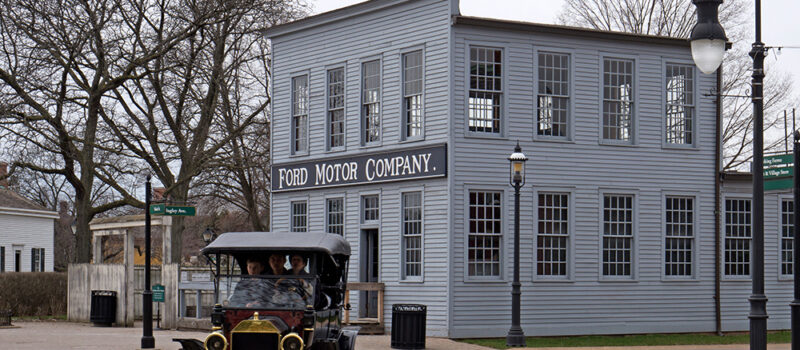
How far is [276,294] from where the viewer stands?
16.3m

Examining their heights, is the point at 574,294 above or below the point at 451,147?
below

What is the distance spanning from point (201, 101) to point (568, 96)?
17303 mm

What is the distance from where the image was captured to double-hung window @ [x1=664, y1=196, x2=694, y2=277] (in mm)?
29641

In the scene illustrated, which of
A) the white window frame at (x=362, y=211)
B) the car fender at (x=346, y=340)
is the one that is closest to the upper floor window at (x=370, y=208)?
the white window frame at (x=362, y=211)

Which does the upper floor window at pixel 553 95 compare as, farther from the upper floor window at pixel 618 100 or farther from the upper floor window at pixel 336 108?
the upper floor window at pixel 336 108

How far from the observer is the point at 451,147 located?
26.9m

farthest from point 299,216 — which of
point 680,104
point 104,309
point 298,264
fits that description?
point 298,264

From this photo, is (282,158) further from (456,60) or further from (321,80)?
(456,60)

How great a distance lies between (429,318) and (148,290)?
6.65 meters

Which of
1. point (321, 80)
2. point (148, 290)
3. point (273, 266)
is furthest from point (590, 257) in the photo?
point (273, 266)

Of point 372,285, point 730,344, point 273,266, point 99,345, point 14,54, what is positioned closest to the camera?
point 273,266

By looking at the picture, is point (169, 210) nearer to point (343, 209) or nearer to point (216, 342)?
point (343, 209)

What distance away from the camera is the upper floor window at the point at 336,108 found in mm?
30453

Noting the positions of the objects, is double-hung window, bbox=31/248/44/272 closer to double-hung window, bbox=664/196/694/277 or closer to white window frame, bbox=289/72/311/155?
white window frame, bbox=289/72/311/155
